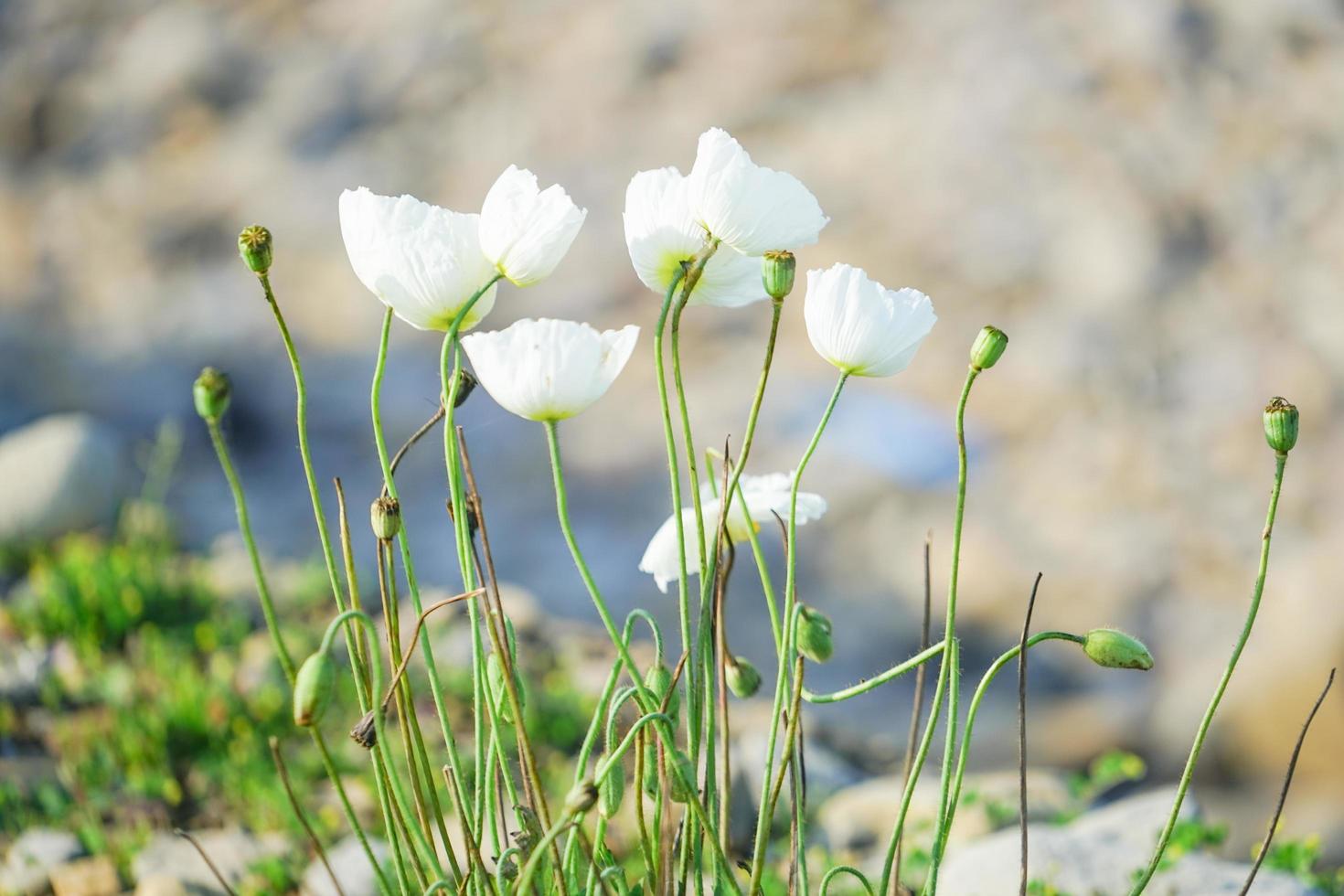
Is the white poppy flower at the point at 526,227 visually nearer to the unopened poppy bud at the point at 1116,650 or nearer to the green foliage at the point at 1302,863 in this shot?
the unopened poppy bud at the point at 1116,650

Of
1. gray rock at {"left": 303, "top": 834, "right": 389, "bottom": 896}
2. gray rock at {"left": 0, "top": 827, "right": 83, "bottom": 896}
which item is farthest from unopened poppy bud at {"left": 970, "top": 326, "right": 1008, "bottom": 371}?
gray rock at {"left": 0, "top": 827, "right": 83, "bottom": 896}

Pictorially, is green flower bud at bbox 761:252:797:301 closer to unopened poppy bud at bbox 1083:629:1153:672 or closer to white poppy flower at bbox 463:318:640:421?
white poppy flower at bbox 463:318:640:421

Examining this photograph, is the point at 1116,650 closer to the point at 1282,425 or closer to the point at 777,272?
the point at 1282,425

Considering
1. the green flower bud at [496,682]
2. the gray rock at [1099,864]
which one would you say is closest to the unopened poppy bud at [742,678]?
the green flower bud at [496,682]

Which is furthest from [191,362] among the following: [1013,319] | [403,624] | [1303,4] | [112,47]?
[1303,4]

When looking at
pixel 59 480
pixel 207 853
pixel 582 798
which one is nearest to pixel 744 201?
pixel 582 798

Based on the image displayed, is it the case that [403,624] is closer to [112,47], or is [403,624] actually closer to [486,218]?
[486,218]
